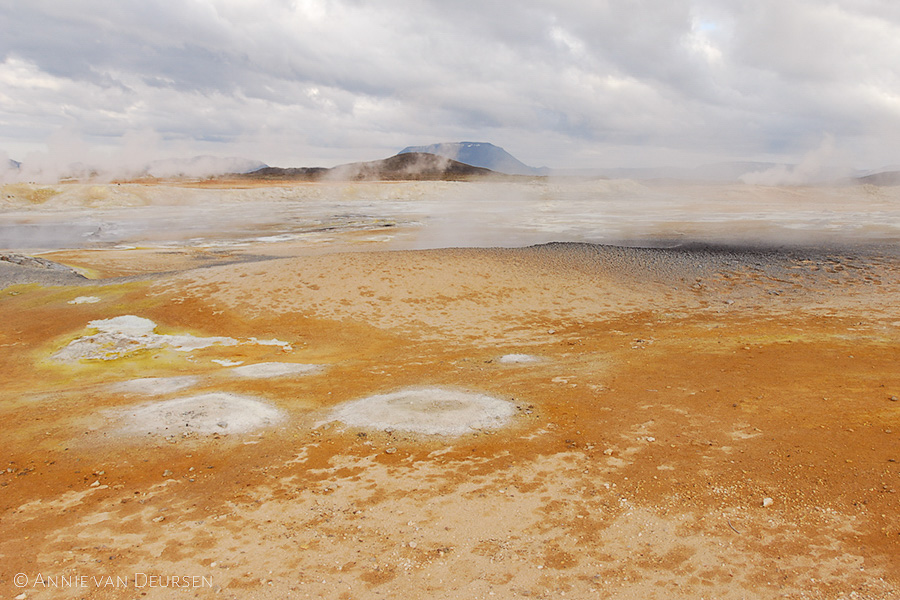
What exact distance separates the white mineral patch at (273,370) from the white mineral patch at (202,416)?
1556 millimetres

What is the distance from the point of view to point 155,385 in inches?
378

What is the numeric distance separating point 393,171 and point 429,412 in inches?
5443

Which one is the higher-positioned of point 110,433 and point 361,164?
point 361,164

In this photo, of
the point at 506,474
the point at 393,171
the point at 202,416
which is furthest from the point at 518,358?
the point at 393,171

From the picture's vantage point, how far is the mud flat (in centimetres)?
452

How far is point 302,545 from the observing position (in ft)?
16.0

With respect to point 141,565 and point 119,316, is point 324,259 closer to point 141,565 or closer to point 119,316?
point 119,316

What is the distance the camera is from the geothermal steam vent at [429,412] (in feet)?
24.3

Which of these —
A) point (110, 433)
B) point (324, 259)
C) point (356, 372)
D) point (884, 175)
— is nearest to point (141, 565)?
point (110, 433)

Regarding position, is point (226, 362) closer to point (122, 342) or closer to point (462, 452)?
point (122, 342)

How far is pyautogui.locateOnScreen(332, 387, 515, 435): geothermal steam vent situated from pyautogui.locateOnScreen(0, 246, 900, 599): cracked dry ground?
0.28 meters

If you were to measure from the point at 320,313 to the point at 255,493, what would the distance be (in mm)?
9001
